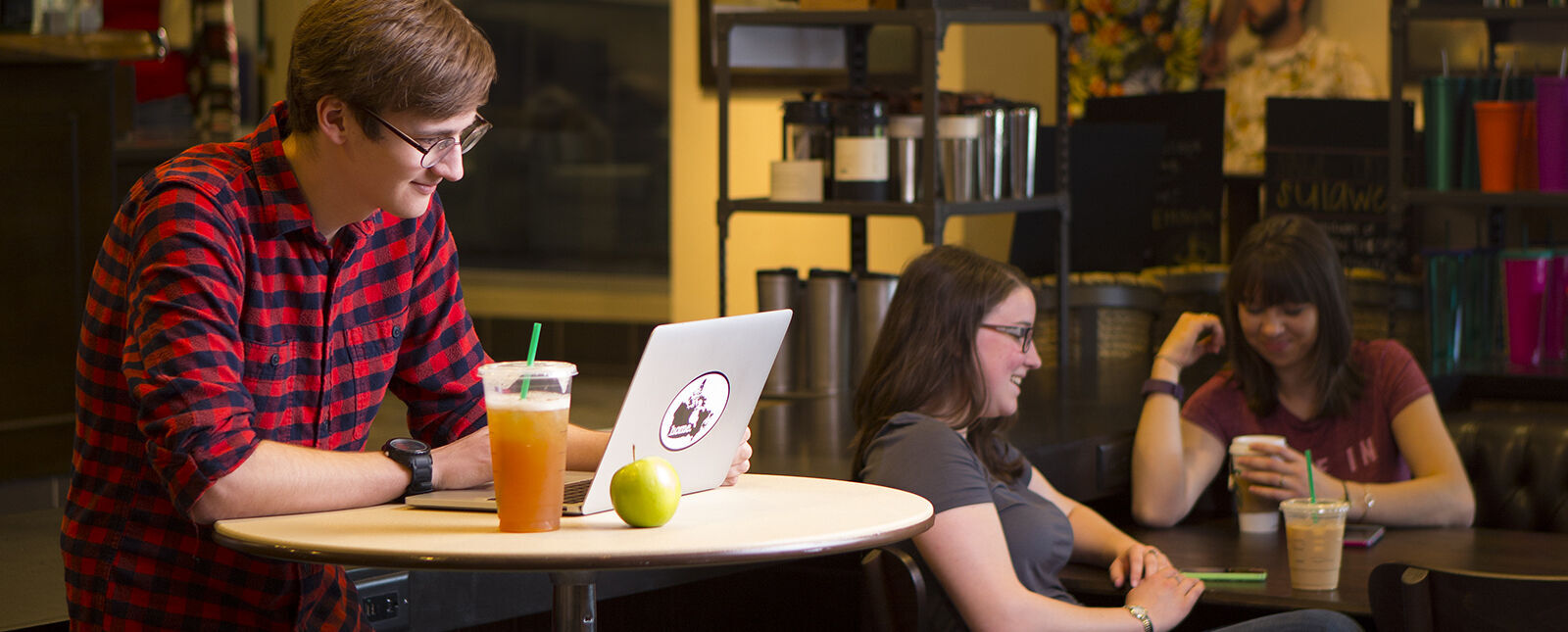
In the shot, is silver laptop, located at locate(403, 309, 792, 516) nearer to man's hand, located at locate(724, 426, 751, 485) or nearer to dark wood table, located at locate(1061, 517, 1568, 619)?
man's hand, located at locate(724, 426, 751, 485)

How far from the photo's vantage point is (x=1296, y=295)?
3227mm

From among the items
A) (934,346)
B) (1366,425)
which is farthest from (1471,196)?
(934,346)

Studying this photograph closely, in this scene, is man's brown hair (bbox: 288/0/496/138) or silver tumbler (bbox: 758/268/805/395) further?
silver tumbler (bbox: 758/268/805/395)

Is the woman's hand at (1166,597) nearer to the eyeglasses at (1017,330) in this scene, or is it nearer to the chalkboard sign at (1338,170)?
the eyeglasses at (1017,330)

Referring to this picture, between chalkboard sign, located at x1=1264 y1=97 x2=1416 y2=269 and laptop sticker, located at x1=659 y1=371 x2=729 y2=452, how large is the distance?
9.97ft

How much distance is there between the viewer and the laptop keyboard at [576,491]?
69.3 inches

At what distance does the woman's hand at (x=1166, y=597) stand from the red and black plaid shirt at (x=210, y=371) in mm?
1167

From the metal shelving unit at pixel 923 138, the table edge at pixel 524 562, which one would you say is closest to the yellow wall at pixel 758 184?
the metal shelving unit at pixel 923 138

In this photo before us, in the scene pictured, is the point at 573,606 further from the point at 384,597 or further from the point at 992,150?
the point at 992,150

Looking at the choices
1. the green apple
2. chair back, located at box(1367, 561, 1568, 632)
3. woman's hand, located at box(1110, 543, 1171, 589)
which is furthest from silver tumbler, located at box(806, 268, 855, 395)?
the green apple

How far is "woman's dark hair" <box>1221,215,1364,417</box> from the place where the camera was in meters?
3.24

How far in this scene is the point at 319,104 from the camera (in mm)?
1717

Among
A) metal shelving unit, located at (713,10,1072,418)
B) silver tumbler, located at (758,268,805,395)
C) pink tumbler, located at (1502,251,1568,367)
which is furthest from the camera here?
pink tumbler, located at (1502,251,1568,367)

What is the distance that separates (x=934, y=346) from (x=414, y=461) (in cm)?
103
